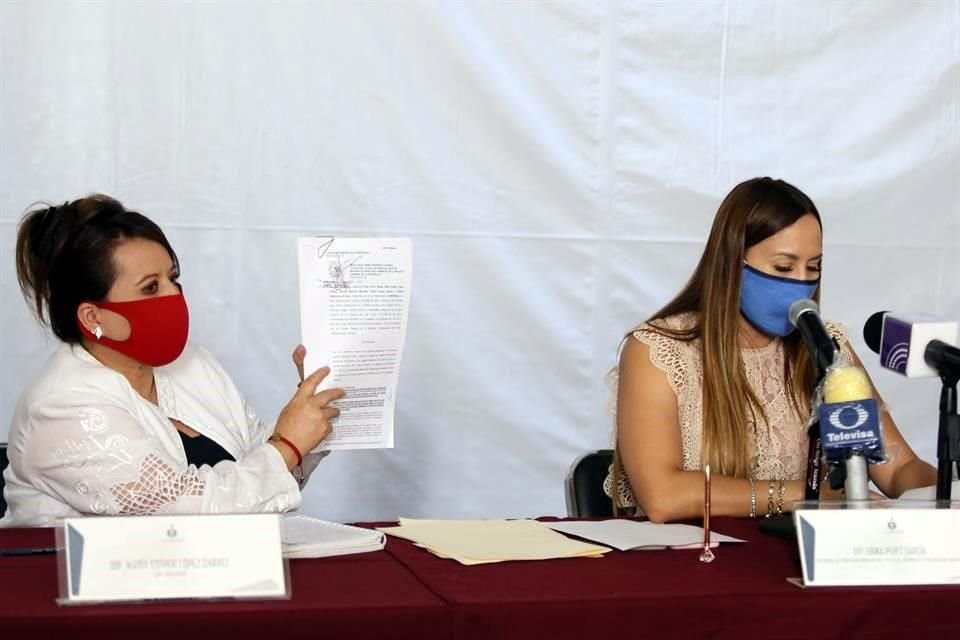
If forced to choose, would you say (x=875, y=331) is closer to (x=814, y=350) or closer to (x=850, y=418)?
(x=814, y=350)

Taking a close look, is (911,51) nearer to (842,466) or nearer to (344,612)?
(842,466)

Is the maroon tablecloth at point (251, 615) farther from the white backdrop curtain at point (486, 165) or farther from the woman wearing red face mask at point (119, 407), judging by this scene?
the white backdrop curtain at point (486, 165)

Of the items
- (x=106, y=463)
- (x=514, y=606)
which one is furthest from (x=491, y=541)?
(x=106, y=463)

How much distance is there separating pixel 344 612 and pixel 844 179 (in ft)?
8.77

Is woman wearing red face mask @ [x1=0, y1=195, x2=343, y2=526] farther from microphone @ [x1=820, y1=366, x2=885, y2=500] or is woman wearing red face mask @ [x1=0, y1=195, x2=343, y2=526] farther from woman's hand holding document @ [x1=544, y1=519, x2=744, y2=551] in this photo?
microphone @ [x1=820, y1=366, x2=885, y2=500]

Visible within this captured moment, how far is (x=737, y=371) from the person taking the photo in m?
2.79

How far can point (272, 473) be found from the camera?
2.38 meters

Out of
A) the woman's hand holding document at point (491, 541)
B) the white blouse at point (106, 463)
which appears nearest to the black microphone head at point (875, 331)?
the woman's hand holding document at point (491, 541)

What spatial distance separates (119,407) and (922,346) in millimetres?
1395

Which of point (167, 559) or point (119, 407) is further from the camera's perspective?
point (119, 407)

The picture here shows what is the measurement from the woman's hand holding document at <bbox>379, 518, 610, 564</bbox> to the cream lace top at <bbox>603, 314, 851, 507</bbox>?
50 cm

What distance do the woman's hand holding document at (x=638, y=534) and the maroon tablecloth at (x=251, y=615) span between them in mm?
461

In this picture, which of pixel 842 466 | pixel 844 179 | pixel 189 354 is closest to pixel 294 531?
pixel 189 354

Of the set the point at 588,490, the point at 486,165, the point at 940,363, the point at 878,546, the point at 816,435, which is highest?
the point at 486,165
